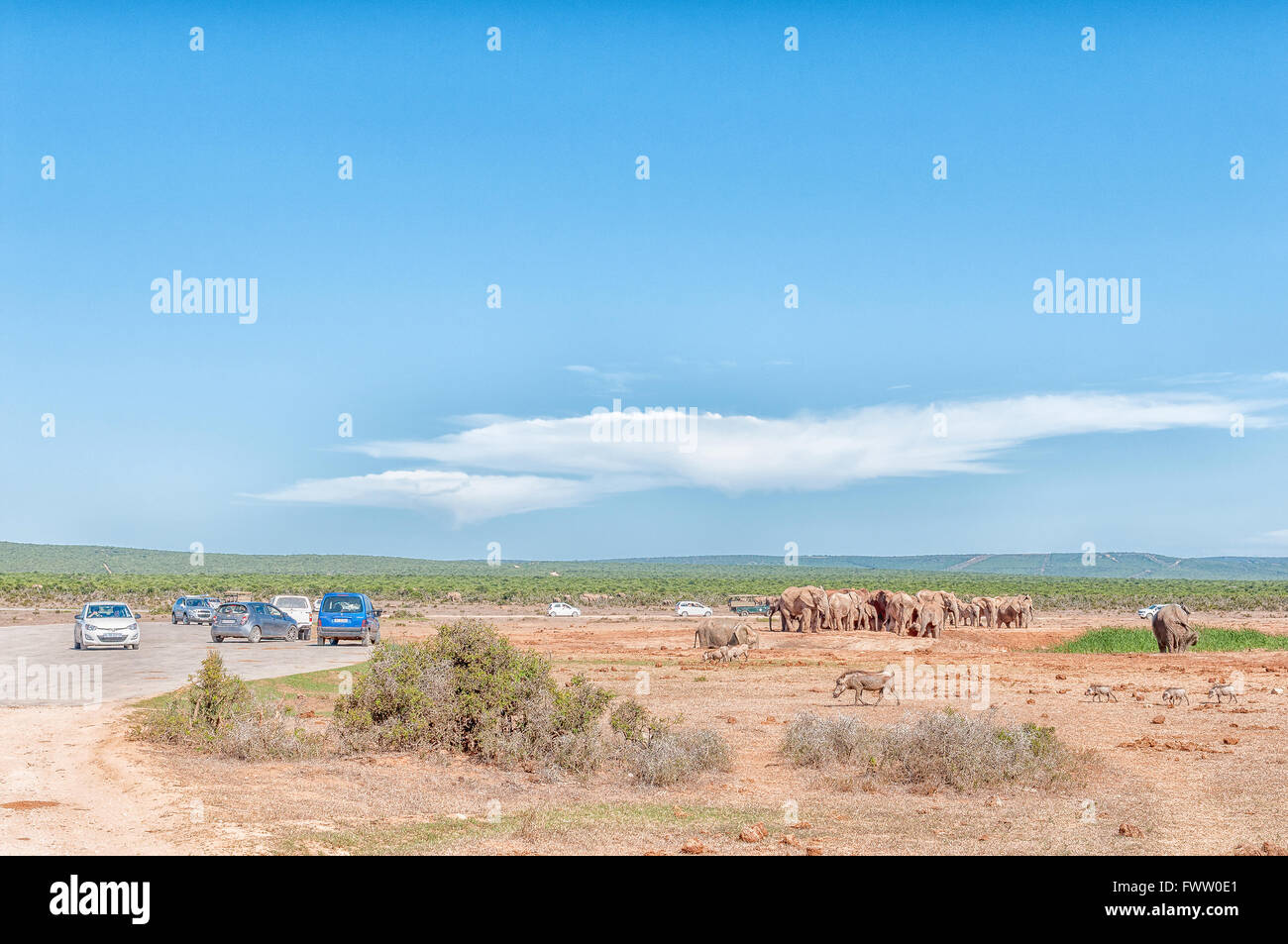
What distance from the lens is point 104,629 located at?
3581 cm

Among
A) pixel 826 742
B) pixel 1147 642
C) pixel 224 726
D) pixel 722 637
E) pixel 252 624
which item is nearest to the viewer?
pixel 224 726

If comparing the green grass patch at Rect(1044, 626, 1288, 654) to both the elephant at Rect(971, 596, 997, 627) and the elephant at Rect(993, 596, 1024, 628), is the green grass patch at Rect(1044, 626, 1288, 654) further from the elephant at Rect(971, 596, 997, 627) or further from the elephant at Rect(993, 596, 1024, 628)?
the elephant at Rect(971, 596, 997, 627)

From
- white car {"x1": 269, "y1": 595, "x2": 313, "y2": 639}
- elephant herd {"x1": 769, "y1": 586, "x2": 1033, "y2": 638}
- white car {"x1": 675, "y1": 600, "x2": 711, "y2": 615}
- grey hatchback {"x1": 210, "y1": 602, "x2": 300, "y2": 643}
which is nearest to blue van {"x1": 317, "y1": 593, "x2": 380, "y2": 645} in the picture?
grey hatchback {"x1": 210, "y1": 602, "x2": 300, "y2": 643}

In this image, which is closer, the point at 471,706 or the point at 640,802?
the point at 640,802

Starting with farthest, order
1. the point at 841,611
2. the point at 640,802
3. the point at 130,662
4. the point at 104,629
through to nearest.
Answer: the point at 841,611, the point at 104,629, the point at 130,662, the point at 640,802

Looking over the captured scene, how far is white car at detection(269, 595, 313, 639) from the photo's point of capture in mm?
44969

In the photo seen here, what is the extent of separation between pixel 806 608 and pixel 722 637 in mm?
13659

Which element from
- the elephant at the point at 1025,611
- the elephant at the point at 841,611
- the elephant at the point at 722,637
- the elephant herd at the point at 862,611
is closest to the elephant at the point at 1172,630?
the elephant herd at the point at 862,611

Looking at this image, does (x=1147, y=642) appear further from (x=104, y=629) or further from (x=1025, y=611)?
(x=104, y=629)

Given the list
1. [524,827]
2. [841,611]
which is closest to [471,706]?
[524,827]

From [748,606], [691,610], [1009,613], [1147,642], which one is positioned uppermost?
[1147,642]

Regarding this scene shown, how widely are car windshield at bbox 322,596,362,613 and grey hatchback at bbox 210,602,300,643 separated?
4849 mm

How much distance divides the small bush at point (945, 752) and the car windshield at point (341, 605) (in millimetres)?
27134
